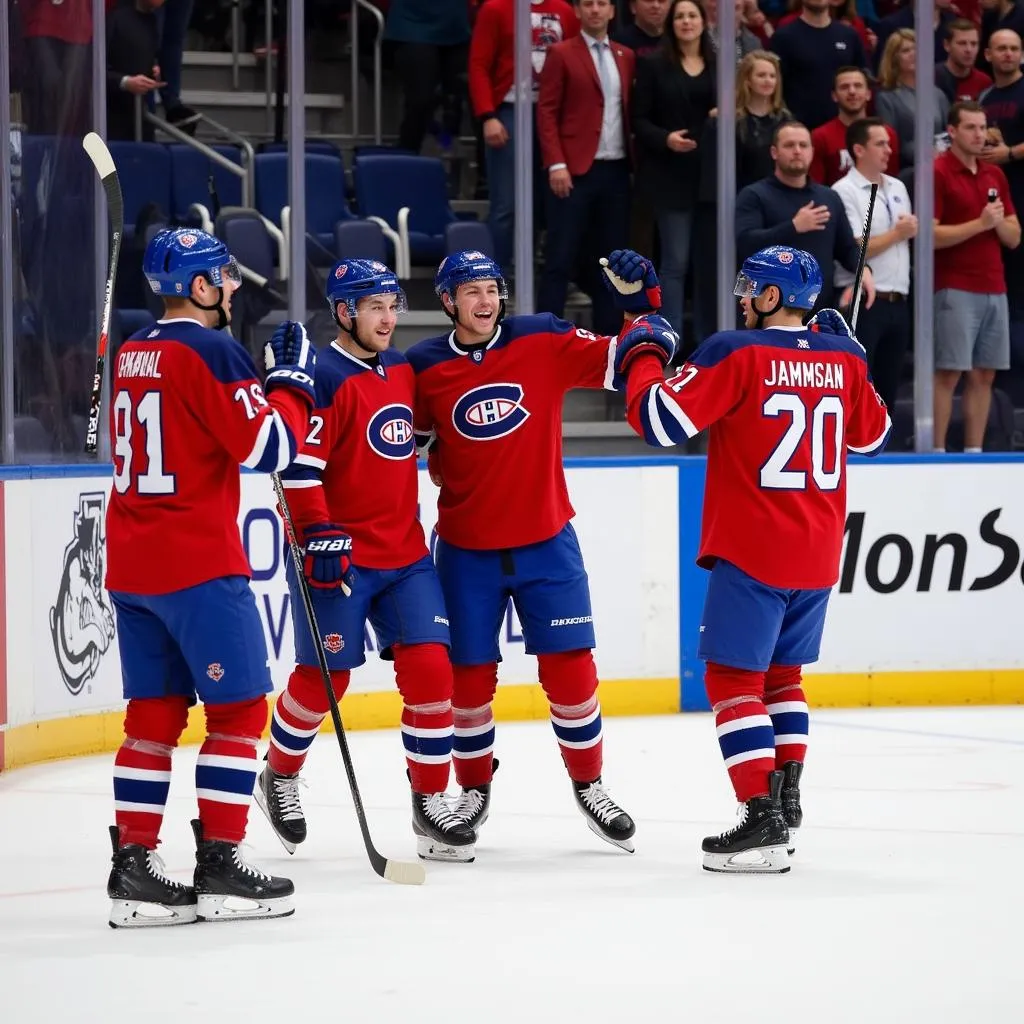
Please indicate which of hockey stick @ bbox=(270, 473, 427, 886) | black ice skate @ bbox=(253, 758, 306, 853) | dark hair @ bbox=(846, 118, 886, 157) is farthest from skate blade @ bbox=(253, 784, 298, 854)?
dark hair @ bbox=(846, 118, 886, 157)

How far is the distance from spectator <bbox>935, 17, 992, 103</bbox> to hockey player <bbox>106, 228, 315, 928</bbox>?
478 centimetres

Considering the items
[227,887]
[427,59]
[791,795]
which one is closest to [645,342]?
[791,795]

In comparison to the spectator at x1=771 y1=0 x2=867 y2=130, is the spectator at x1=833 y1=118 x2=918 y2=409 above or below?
below

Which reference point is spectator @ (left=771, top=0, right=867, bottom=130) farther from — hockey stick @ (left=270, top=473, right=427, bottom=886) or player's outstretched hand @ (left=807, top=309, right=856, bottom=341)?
hockey stick @ (left=270, top=473, right=427, bottom=886)

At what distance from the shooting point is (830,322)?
4723 mm

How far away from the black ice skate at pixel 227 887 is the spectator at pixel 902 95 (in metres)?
4.85

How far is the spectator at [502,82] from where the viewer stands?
738 cm

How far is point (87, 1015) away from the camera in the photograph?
10.4 feet

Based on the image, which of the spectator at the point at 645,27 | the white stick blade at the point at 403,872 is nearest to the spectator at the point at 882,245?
the spectator at the point at 645,27

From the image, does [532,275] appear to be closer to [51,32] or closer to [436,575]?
[51,32]

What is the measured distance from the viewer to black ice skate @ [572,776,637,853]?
15.0 ft

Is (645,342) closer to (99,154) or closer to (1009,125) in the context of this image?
(99,154)

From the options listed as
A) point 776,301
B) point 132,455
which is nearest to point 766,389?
point 776,301

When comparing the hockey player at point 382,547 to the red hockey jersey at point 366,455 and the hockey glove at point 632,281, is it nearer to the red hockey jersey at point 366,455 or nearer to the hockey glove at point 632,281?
the red hockey jersey at point 366,455
